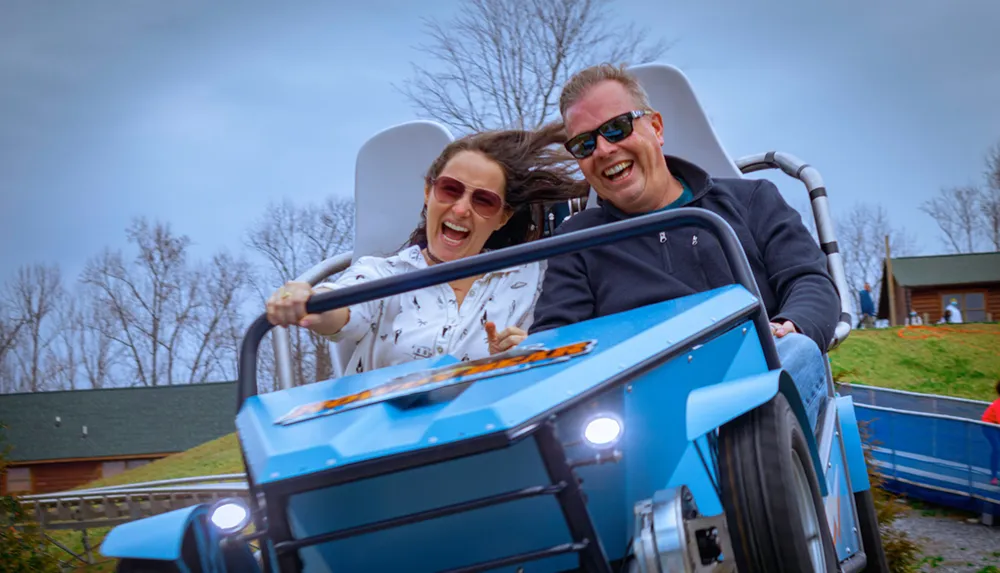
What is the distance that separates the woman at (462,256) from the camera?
2959 millimetres

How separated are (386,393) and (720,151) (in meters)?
2.19

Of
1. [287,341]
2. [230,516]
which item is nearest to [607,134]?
[287,341]

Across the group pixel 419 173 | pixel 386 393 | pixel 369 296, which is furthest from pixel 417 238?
pixel 386 393

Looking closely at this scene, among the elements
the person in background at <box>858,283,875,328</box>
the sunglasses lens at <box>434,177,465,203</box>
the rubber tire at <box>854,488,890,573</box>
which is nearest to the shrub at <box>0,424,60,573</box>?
the sunglasses lens at <box>434,177,465,203</box>

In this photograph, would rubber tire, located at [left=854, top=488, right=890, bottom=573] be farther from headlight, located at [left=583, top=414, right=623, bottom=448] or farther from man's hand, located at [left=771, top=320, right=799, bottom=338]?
headlight, located at [left=583, top=414, right=623, bottom=448]

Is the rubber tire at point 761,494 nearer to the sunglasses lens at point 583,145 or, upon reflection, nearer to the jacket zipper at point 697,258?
the jacket zipper at point 697,258

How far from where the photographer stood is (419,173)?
12.4 ft

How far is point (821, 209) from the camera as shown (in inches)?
136

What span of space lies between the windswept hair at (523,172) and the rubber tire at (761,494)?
1.89 metres

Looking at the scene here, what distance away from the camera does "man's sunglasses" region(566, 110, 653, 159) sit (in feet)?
9.22

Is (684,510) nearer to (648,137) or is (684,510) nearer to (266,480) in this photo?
(266,480)

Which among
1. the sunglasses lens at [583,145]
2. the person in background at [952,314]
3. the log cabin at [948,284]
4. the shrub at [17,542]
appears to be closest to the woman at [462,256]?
the sunglasses lens at [583,145]

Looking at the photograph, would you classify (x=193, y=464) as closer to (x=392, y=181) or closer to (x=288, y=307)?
(x=392, y=181)

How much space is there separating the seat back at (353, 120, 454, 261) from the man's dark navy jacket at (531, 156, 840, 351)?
0.99m
